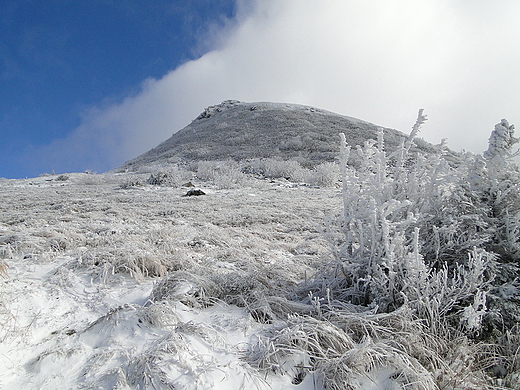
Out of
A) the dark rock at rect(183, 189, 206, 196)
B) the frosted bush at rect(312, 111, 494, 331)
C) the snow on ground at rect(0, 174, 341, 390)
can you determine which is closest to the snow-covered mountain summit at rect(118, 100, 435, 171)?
the dark rock at rect(183, 189, 206, 196)

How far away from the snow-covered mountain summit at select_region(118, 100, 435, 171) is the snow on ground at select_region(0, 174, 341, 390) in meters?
16.4

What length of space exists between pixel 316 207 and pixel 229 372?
6.26 m

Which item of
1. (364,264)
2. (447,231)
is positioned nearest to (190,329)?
(364,264)

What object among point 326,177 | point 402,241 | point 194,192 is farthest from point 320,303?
point 326,177

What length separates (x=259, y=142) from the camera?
2911 centimetres

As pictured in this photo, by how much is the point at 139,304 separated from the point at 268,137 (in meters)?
28.4

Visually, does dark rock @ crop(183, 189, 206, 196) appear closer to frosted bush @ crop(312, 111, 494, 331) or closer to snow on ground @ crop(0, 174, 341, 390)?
snow on ground @ crop(0, 174, 341, 390)

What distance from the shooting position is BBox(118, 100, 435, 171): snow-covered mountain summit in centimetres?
2509

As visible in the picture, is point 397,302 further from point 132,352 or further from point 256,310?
point 132,352

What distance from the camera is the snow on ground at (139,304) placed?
1880mm

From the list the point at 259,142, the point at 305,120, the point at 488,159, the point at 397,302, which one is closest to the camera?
the point at 397,302

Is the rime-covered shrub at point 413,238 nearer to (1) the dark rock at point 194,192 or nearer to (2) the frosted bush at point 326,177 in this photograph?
(1) the dark rock at point 194,192

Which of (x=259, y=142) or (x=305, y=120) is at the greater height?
(x=305, y=120)

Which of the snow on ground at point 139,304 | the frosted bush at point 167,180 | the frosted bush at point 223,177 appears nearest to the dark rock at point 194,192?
the frosted bush at point 223,177
